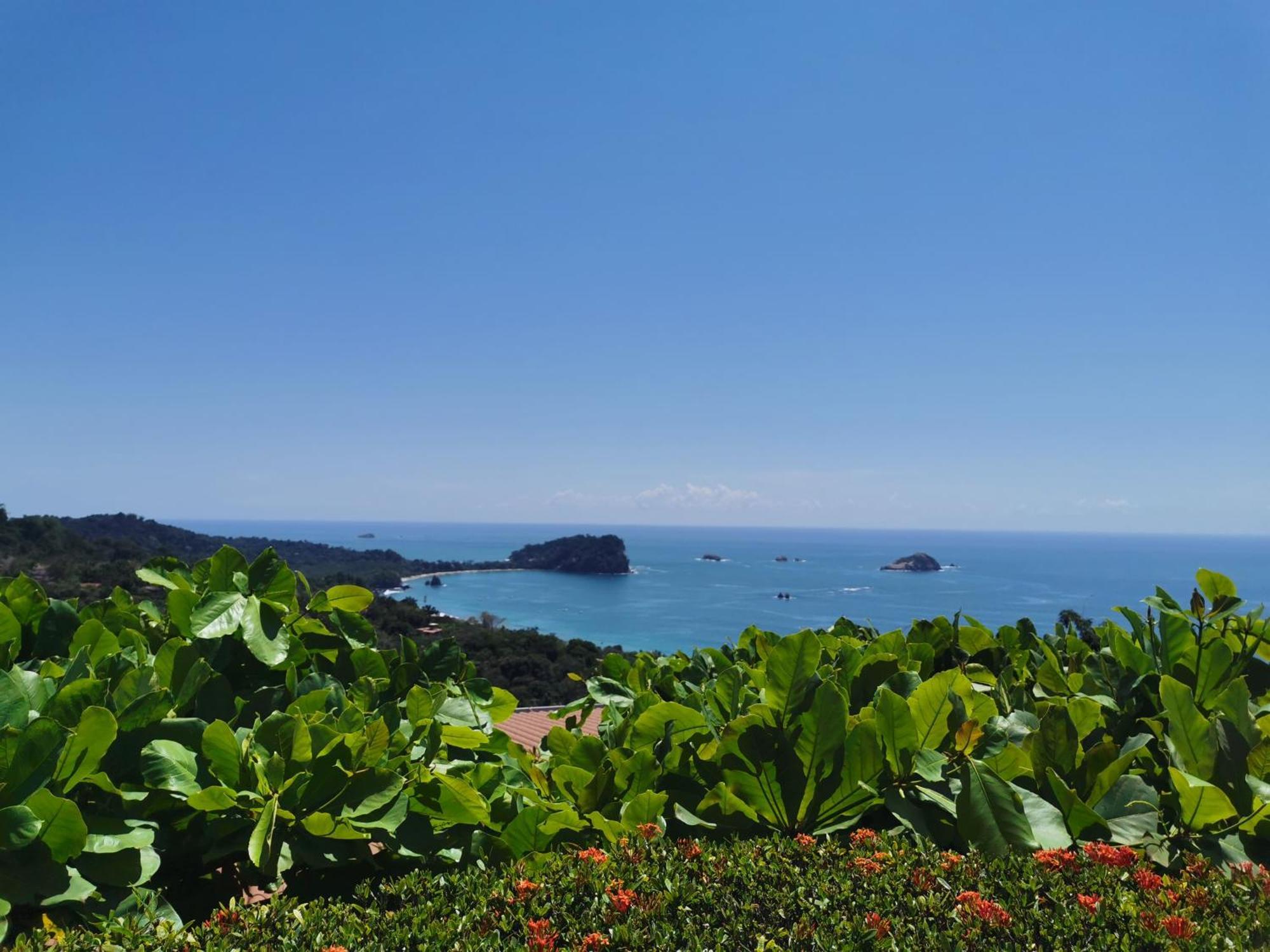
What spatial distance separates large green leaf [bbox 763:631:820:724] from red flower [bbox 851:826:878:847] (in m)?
0.31

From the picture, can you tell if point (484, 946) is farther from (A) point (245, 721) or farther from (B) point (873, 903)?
(A) point (245, 721)

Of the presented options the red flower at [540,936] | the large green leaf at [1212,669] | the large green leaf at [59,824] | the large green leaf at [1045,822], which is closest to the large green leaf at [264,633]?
the large green leaf at [59,824]

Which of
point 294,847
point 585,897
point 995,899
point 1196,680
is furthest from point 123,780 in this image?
point 1196,680

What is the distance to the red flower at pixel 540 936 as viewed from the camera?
133 cm

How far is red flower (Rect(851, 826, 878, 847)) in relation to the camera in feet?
5.54

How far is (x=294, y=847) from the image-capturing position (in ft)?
5.08

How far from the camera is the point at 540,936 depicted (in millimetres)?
1358

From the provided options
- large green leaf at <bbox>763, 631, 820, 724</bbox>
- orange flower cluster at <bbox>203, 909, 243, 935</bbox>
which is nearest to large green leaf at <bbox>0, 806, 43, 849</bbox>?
orange flower cluster at <bbox>203, 909, 243, 935</bbox>

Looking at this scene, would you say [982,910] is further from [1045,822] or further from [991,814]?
[1045,822]

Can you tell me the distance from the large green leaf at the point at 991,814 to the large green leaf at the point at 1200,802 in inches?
15.8

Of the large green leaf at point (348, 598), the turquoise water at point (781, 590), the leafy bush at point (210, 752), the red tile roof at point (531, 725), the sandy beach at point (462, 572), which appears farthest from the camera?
the sandy beach at point (462, 572)

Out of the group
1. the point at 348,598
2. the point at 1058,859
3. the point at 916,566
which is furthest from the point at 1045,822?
the point at 916,566

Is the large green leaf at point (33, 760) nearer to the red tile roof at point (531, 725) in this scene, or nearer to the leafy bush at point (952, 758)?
the leafy bush at point (952, 758)

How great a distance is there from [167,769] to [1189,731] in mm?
2561
